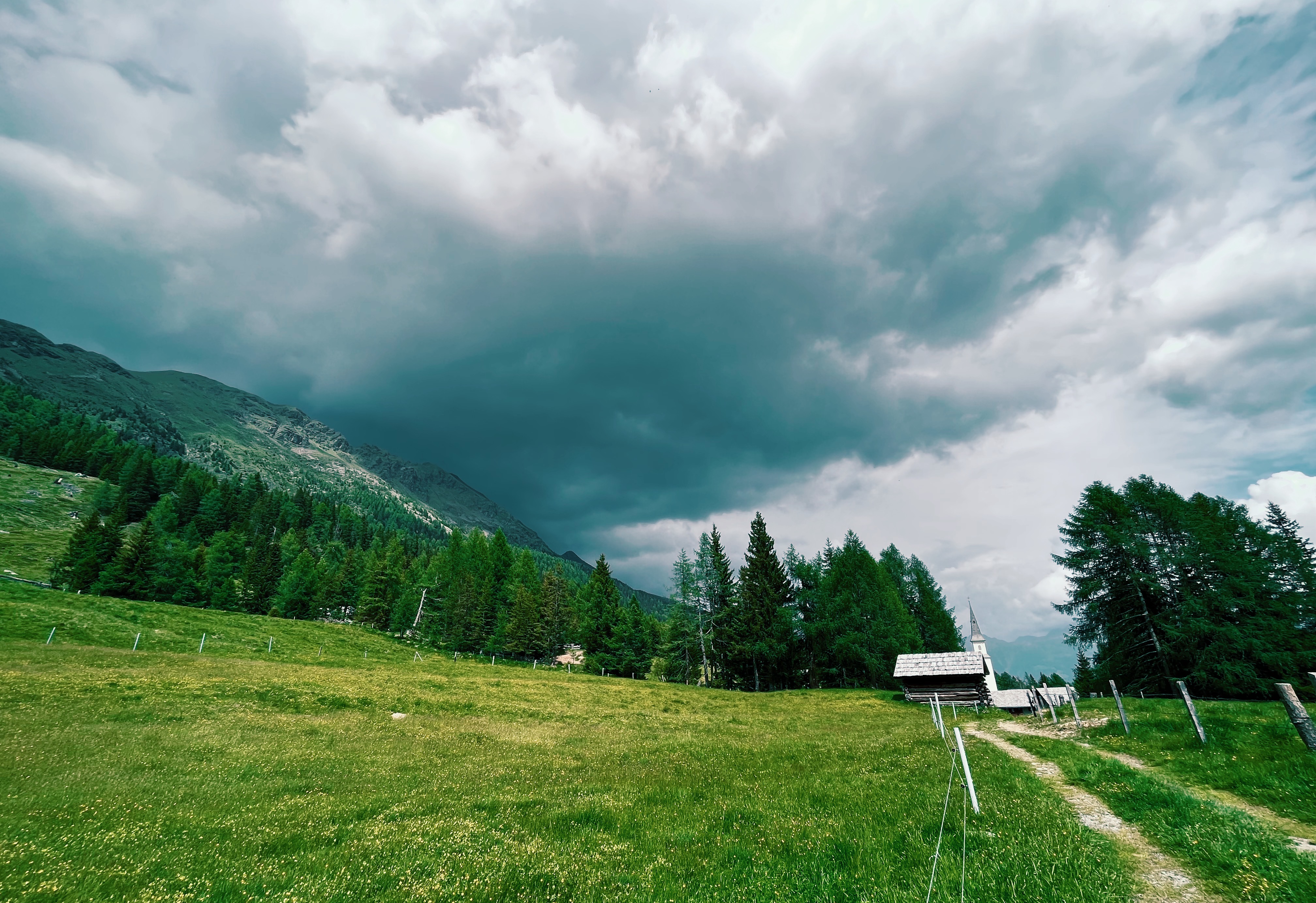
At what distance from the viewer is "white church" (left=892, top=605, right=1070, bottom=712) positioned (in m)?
49.3

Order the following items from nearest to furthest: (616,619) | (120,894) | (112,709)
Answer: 1. (120,894)
2. (112,709)
3. (616,619)

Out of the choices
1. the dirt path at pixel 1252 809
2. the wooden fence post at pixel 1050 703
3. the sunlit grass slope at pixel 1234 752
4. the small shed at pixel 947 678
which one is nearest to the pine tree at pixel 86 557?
the small shed at pixel 947 678

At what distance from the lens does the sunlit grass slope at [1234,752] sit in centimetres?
1253

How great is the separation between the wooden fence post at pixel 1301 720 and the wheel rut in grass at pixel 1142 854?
244 inches

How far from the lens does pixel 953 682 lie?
51.6 m

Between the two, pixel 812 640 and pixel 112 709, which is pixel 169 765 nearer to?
pixel 112 709

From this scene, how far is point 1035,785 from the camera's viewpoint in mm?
13961

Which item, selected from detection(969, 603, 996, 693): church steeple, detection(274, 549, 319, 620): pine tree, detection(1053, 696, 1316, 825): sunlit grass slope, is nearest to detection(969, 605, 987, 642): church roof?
detection(969, 603, 996, 693): church steeple

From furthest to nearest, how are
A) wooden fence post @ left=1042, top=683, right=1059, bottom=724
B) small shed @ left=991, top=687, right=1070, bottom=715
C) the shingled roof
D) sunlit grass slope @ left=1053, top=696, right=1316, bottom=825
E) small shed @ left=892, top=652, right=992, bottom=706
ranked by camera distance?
small shed @ left=892, top=652, right=992, bottom=706 < the shingled roof < small shed @ left=991, top=687, right=1070, bottom=715 < wooden fence post @ left=1042, top=683, right=1059, bottom=724 < sunlit grass slope @ left=1053, top=696, right=1316, bottom=825

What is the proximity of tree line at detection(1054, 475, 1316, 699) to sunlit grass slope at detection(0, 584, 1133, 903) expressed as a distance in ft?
106

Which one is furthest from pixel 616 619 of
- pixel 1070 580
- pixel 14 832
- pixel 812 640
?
pixel 14 832

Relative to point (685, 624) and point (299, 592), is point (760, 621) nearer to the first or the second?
point (685, 624)

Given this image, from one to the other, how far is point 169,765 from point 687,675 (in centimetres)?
6464

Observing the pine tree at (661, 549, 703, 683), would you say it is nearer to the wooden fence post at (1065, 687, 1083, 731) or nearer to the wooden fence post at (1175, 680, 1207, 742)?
the wooden fence post at (1065, 687, 1083, 731)
